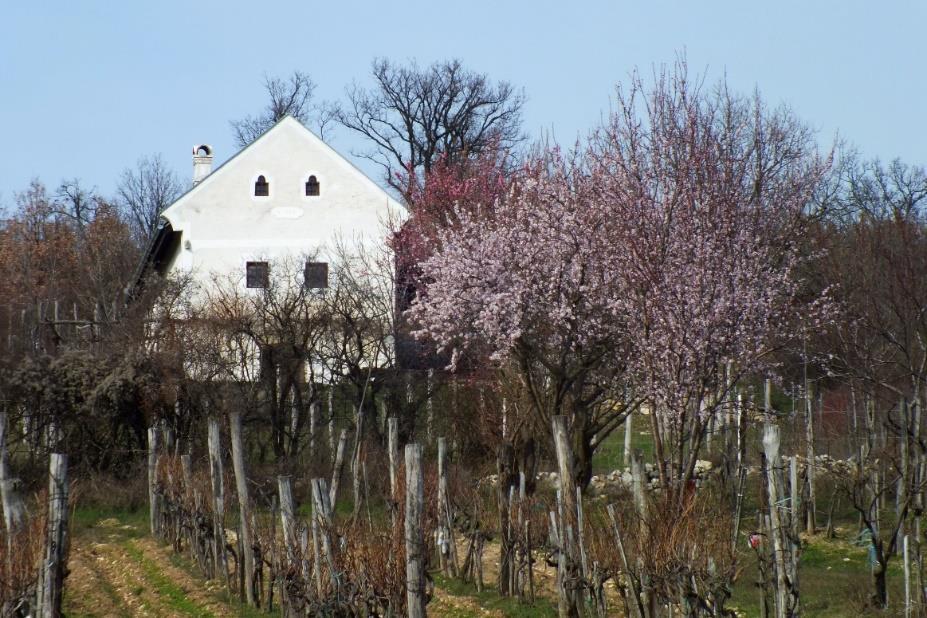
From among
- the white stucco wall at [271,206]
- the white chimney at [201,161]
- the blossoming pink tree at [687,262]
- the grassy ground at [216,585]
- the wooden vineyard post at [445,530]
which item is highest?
the white chimney at [201,161]

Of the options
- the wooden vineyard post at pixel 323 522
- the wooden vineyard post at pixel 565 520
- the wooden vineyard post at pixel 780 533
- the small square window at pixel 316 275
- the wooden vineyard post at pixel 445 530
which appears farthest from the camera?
the small square window at pixel 316 275

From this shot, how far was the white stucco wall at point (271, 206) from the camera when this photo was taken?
29312mm

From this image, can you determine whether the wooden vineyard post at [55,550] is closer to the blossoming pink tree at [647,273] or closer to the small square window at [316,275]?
the blossoming pink tree at [647,273]

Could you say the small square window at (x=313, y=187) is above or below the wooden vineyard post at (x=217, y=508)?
above

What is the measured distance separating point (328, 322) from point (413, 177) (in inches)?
441

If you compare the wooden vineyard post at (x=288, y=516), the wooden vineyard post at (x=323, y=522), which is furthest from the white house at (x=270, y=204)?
the wooden vineyard post at (x=323, y=522)

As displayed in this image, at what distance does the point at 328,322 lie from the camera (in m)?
21.7

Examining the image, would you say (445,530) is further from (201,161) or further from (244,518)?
(201,161)

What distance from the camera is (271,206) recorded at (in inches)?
1166

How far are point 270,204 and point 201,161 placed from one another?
5.25m

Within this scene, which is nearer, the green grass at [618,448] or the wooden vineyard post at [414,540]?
the wooden vineyard post at [414,540]

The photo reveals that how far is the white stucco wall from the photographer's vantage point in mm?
29312

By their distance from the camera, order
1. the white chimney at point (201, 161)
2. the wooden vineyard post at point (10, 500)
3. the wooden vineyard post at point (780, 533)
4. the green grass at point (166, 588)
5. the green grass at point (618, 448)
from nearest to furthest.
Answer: the wooden vineyard post at point (780, 533) < the wooden vineyard post at point (10, 500) < the green grass at point (166, 588) < the green grass at point (618, 448) < the white chimney at point (201, 161)

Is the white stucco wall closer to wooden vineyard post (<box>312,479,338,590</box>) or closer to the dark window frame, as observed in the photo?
the dark window frame
